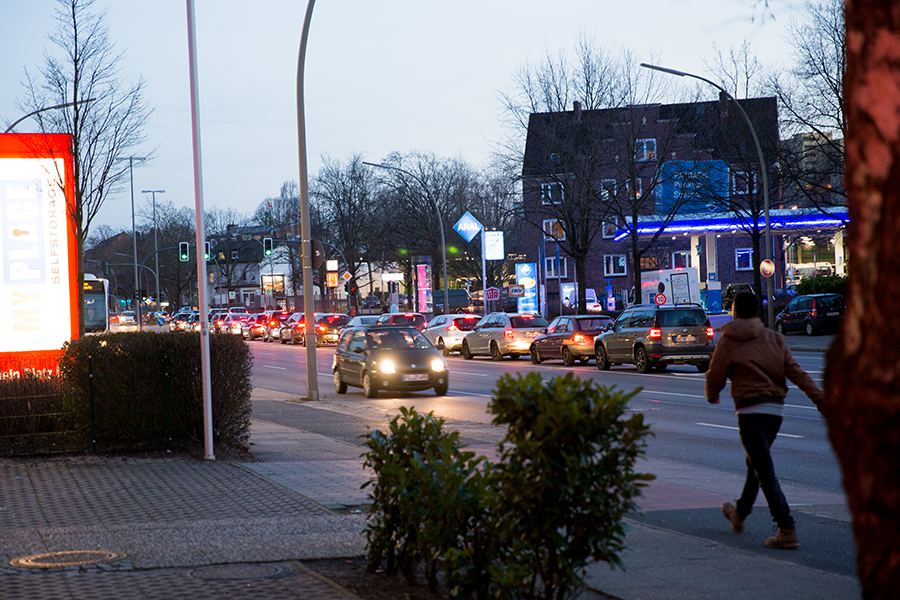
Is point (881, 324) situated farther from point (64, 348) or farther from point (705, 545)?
point (64, 348)

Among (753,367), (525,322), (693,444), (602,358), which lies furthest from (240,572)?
(525,322)

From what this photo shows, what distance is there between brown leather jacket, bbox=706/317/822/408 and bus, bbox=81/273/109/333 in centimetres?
4656

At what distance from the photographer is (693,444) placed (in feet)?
54.6

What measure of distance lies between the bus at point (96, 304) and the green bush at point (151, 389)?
39007 mm

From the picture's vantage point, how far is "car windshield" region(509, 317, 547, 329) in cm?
4300

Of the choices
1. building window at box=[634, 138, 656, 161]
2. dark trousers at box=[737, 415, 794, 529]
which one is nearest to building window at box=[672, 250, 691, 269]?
building window at box=[634, 138, 656, 161]

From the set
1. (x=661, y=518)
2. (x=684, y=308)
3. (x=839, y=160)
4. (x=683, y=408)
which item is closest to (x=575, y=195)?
(x=839, y=160)

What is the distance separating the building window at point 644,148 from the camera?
5288 cm

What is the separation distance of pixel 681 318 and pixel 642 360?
5.33 feet

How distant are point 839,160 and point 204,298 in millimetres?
30094

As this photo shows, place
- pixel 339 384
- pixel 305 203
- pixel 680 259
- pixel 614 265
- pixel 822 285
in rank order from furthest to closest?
pixel 614 265
pixel 680 259
pixel 822 285
pixel 339 384
pixel 305 203

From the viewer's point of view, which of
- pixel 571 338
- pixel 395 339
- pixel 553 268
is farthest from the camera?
pixel 553 268

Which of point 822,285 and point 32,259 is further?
point 822,285

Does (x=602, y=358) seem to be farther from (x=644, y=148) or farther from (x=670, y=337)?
(x=644, y=148)
